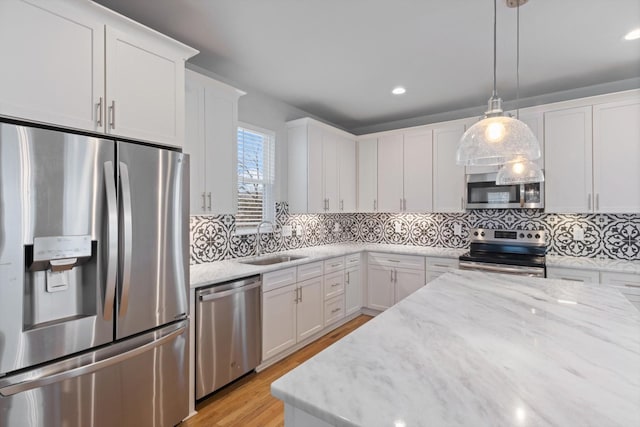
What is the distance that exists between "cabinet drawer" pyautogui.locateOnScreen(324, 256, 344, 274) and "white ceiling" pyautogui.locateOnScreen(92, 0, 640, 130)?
6.17ft

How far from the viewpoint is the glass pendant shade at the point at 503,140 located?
141 centimetres

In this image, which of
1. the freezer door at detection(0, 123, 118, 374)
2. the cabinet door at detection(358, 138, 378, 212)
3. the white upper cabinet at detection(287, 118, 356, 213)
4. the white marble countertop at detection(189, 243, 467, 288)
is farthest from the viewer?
the cabinet door at detection(358, 138, 378, 212)

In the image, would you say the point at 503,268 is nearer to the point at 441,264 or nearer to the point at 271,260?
the point at 441,264

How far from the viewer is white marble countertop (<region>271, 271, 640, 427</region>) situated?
0.75 meters

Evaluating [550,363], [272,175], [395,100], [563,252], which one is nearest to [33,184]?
[550,363]

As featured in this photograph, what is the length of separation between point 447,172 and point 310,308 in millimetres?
2327

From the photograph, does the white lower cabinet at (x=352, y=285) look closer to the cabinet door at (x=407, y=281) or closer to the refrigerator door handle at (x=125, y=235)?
the cabinet door at (x=407, y=281)

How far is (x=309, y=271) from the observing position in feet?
10.8

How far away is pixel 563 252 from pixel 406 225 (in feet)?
5.96

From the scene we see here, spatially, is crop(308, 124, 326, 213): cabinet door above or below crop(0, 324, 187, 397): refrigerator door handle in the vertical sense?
above

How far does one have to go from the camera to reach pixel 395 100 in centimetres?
376

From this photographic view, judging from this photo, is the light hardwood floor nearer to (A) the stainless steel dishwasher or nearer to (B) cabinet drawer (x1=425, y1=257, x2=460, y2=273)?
(A) the stainless steel dishwasher

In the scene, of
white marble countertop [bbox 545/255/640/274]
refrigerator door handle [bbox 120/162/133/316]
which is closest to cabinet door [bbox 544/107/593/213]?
white marble countertop [bbox 545/255/640/274]

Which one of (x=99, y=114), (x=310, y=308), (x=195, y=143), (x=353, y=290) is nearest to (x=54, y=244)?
(x=99, y=114)
